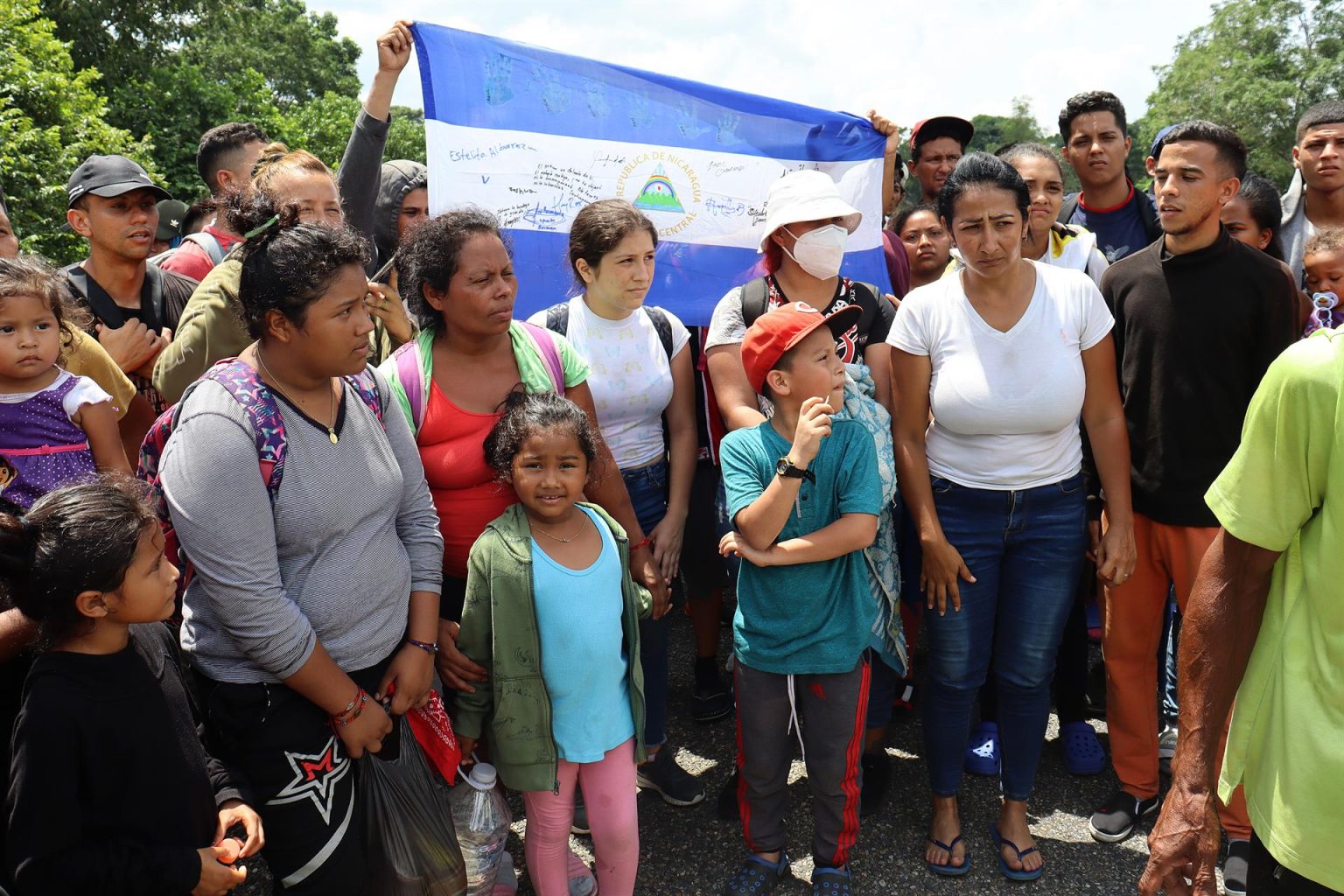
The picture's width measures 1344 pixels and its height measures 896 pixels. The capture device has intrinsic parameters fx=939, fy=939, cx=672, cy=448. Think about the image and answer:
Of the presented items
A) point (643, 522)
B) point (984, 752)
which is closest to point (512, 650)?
point (643, 522)

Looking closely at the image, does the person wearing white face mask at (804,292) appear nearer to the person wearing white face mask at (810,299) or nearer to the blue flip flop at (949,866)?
the person wearing white face mask at (810,299)

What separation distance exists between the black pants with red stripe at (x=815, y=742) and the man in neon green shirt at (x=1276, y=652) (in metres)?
1.14

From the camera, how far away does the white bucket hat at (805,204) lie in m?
3.41

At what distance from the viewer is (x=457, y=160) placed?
4.18 meters

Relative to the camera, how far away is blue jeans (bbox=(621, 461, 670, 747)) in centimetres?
346

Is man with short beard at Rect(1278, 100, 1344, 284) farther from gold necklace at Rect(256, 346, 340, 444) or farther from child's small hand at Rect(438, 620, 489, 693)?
gold necklace at Rect(256, 346, 340, 444)

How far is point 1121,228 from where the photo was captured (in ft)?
14.9

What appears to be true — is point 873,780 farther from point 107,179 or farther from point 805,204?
point 107,179

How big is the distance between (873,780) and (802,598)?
1.11 meters

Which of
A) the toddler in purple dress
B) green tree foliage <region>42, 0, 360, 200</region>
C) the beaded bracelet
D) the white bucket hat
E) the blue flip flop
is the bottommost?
the blue flip flop

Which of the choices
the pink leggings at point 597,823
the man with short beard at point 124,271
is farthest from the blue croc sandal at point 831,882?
the man with short beard at point 124,271

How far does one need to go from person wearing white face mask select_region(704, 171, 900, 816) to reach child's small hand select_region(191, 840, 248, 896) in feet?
6.13

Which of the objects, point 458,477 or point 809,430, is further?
point 458,477

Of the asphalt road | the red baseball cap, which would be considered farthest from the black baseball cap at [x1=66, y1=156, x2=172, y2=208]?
the asphalt road
